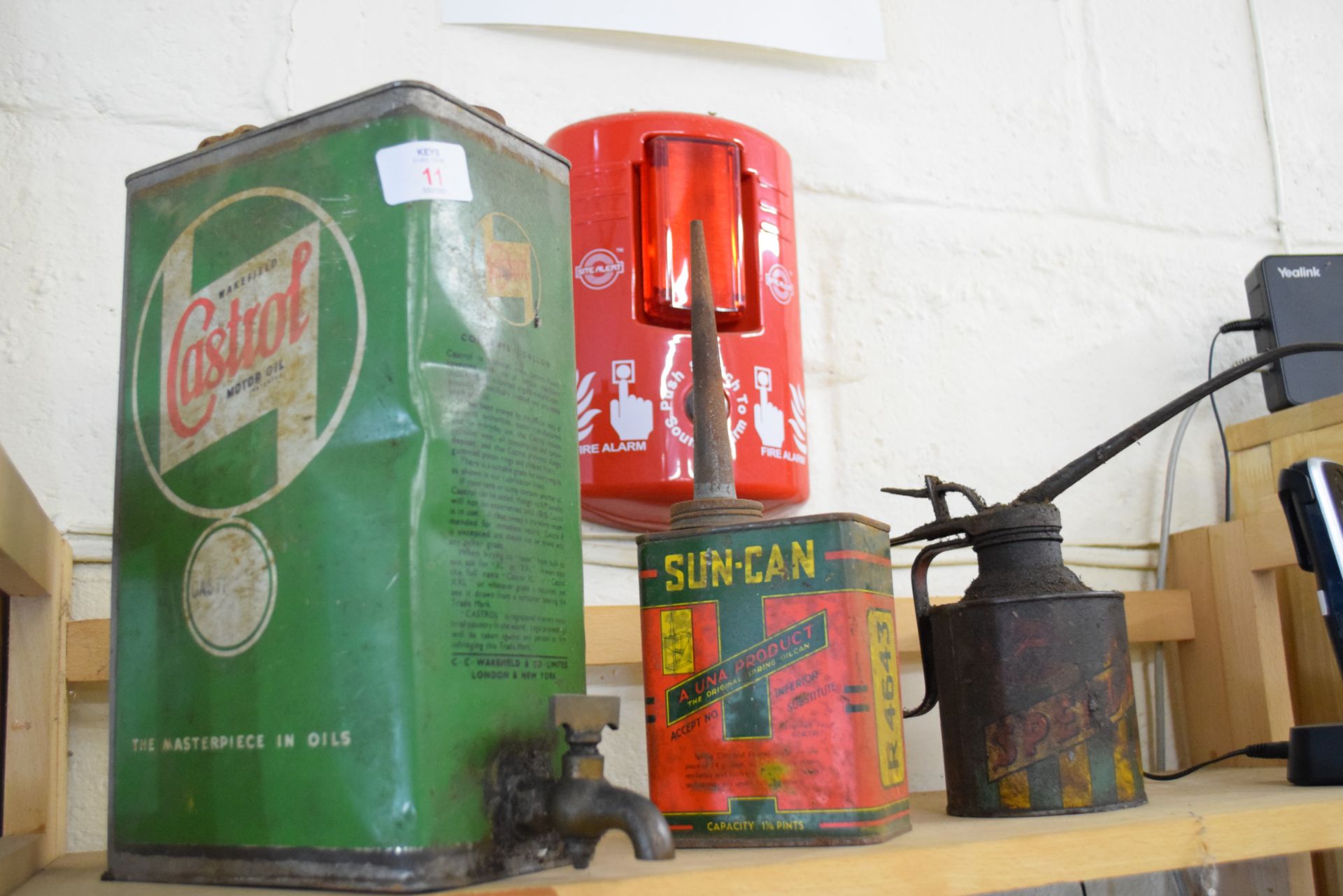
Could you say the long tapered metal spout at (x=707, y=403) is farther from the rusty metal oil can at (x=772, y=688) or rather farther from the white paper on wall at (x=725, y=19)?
the white paper on wall at (x=725, y=19)

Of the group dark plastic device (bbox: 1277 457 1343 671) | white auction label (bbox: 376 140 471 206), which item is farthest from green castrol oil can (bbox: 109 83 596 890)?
dark plastic device (bbox: 1277 457 1343 671)

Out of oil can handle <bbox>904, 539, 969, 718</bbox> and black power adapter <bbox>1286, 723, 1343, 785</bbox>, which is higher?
oil can handle <bbox>904, 539, 969, 718</bbox>

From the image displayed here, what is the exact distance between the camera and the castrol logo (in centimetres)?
55

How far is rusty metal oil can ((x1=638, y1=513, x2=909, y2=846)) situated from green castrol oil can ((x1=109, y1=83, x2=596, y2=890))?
7cm

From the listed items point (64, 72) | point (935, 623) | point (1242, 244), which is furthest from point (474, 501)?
point (1242, 244)

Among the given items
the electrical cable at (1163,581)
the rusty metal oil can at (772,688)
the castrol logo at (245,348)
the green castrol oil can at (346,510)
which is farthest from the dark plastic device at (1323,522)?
the castrol logo at (245,348)

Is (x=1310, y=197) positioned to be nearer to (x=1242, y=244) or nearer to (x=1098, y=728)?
(x=1242, y=244)

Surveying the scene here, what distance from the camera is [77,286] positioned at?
2.85 feet

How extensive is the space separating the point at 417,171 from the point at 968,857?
42 cm

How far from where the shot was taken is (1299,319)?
1131 millimetres

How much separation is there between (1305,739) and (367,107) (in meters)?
0.71

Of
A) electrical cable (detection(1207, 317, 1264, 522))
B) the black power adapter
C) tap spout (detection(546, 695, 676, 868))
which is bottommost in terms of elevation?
the black power adapter

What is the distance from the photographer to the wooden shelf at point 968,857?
0.53m

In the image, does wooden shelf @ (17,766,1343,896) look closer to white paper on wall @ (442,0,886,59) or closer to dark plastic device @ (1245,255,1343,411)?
dark plastic device @ (1245,255,1343,411)
